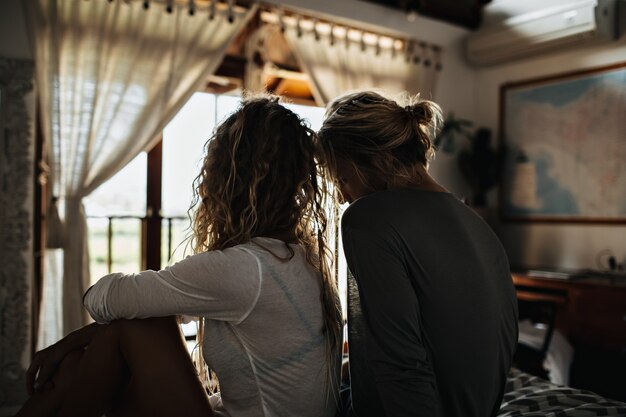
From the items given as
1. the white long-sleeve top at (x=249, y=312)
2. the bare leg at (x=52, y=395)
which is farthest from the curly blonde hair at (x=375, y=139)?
the bare leg at (x=52, y=395)

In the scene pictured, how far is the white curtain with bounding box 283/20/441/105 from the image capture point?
356cm

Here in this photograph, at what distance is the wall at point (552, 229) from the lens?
3603mm

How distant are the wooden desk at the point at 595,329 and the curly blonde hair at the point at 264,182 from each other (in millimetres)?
2066

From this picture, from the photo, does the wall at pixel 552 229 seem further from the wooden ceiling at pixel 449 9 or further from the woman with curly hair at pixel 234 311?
the woman with curly hair at pixel 234 311

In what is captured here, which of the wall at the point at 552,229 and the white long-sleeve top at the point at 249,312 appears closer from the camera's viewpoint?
the white long-sleeve top at the point at 249,312

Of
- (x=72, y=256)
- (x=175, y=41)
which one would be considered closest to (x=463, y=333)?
(x=72, y=256)

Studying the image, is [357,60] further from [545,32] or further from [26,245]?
[26,245]

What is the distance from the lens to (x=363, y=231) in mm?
1172

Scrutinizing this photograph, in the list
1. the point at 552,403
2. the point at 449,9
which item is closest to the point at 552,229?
the point at 449,9

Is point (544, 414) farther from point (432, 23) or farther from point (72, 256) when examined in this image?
point (432, 23)

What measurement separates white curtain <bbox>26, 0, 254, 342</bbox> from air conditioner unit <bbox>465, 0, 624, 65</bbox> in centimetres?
199

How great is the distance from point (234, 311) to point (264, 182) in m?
0.28

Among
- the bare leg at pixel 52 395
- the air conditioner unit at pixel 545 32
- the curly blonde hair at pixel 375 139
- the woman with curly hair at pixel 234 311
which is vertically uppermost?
the air conditioner unit at pixel 545 32

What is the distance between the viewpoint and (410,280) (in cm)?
120
